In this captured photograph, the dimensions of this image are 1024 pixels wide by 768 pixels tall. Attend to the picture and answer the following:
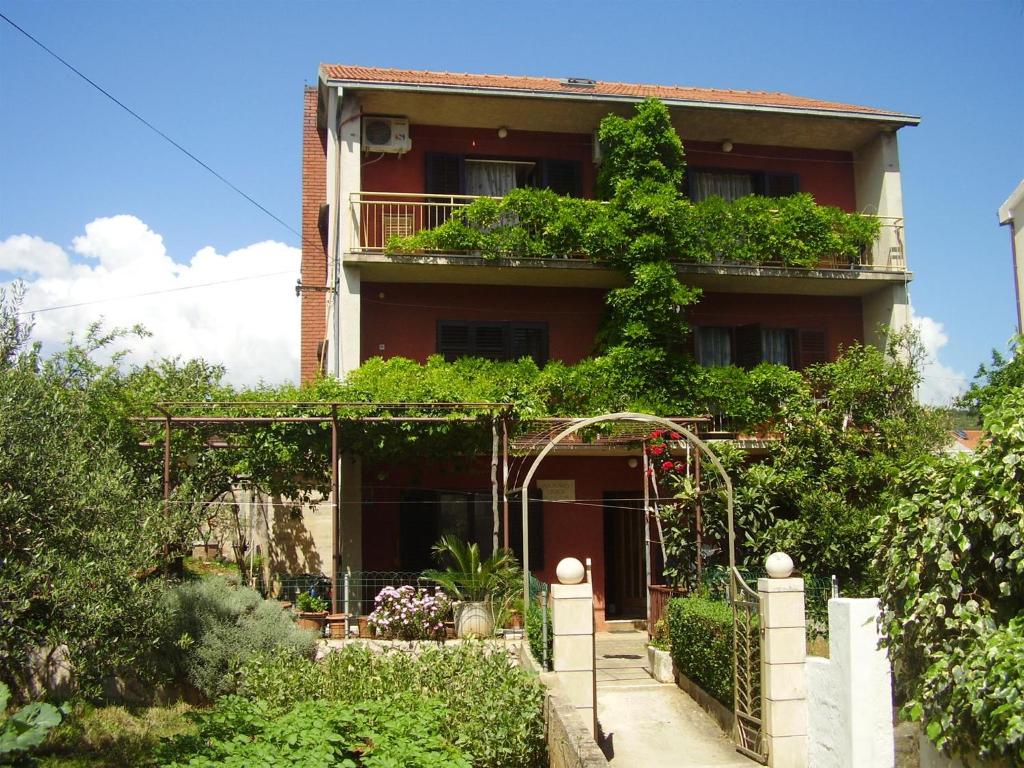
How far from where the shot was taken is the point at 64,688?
352 inches

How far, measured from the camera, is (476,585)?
504 inches

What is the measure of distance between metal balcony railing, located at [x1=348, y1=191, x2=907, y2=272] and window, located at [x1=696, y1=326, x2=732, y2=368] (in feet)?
5.25

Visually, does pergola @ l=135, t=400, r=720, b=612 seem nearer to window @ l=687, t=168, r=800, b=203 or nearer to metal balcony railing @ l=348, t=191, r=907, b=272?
metal balcony railing @ l=348, t=191, r=907, b=272

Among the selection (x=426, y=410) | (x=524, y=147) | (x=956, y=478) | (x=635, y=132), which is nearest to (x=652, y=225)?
(x=635, y=132)

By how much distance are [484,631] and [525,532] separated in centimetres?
145

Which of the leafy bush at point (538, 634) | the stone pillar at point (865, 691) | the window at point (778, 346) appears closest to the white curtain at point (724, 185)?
the window at point (778, 346)

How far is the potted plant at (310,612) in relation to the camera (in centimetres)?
1248

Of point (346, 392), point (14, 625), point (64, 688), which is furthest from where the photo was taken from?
point (346, 392)

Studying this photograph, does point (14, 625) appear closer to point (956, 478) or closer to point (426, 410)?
point (956, 478)

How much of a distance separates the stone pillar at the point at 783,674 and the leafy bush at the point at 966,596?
358 cm

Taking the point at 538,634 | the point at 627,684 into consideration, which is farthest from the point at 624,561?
the point at 538,634

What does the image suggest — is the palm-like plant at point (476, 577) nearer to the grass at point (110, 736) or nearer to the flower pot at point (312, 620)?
the flower pot at point (312, 620)

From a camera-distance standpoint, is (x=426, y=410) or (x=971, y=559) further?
(x=426, y=410)

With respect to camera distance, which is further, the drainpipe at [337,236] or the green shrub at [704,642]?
the drainpipe at [337,236]
